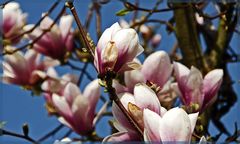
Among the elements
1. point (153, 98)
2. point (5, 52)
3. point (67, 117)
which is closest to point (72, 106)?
point (67, 117)

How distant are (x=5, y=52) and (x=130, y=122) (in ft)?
1.71

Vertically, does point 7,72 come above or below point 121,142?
above

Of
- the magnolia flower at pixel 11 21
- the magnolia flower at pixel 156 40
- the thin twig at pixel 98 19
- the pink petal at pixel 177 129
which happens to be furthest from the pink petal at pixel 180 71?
the magnolia flower at pixel 156 40

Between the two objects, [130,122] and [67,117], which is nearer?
[130,122]

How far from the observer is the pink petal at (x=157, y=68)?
0.89 m

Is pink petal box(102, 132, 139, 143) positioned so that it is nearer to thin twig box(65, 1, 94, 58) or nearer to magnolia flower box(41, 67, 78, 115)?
thin twig box(65, 1, 94, 58)

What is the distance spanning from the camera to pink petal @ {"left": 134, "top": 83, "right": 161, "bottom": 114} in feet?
2.13

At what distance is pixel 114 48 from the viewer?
680 millimetres

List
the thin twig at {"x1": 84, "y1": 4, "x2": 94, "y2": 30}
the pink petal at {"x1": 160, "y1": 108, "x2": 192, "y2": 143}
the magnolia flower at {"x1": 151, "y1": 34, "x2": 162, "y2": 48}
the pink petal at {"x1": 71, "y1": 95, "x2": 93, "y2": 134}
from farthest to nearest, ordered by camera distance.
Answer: the magnolia flower at {"x1": 151, "y1": 34, "x2": 162, "y2": 48} < the thin twig at {"x1": 84, "y1": 4, "x2": 94, "y2": 30} < the pink petal at {"x1": 71, "y1": 95, "x2": 93, "y2": 134} < the pink petal at {"x1": 160, "y1": 108, "x2": 192, "y2": 143}

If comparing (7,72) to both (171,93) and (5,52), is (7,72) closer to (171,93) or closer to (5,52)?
(5,52)

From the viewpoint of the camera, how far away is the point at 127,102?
687mm

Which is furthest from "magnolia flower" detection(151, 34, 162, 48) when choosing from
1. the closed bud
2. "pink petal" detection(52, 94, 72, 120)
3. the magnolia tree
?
the closed bud

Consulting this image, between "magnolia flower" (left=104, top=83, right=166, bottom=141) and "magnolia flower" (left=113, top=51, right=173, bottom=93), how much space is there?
0.57 feet

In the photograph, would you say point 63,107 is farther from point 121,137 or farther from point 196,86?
point 121,137
